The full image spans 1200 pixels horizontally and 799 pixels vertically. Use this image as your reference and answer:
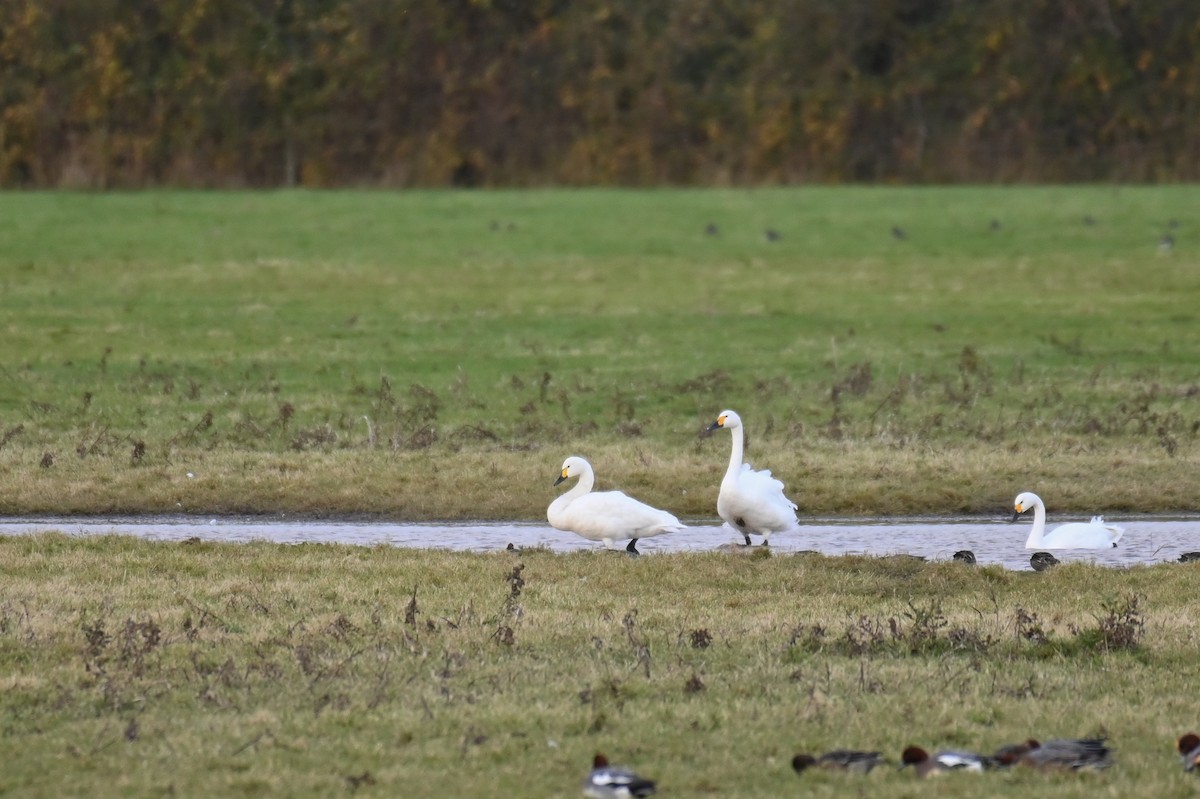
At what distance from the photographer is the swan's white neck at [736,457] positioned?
13250 mm

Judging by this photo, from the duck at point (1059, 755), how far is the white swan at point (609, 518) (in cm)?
556

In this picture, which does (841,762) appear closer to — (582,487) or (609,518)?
(609,518)

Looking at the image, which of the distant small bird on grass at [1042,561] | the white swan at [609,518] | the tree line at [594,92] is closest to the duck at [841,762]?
the distant small bird on grass at [1042,561]

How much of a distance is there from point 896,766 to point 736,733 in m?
0.79

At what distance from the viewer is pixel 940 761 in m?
7.36

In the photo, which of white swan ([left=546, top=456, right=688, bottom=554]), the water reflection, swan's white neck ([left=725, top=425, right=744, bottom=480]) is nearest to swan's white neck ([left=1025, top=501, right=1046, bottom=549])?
the water reflection

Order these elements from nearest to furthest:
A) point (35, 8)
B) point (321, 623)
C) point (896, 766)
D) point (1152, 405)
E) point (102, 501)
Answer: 1. point (896, 766)
2. point (321, 623)
3. point (102, 501)
4. point (1152, 405)
5. point (35, 8)

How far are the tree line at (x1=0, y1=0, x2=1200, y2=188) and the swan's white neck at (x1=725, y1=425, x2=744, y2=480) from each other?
31389 mm

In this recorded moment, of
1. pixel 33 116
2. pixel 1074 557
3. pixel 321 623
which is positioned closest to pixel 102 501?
pixel 321 623

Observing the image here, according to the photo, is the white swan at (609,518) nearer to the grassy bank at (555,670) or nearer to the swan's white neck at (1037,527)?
the grassy bank at (555,670)

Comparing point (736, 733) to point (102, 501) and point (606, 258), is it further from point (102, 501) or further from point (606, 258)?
A: point (606, 258)

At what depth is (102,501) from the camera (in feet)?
49.1

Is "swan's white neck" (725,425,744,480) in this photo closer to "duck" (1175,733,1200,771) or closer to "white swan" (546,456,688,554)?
"white swan" (546,456,688,554)

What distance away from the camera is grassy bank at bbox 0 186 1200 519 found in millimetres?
15781
